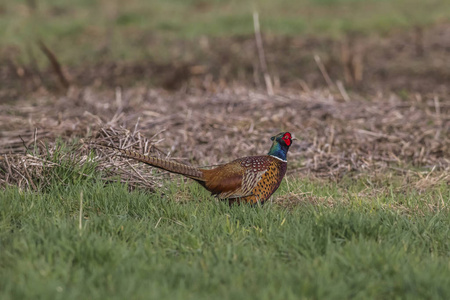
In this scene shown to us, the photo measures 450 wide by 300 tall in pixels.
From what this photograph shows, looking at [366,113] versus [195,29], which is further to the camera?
[195,29]

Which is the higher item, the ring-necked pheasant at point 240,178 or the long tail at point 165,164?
the long tail at point 165,164

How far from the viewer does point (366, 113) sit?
830cm

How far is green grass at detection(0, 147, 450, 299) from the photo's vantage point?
3471 mm

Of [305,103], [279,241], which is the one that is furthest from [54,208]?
[305,103]

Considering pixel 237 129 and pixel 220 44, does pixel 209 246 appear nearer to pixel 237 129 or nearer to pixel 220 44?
pixel 237 129

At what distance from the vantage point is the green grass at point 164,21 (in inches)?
518

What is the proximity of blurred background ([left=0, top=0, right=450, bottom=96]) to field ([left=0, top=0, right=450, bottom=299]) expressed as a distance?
0.06 m

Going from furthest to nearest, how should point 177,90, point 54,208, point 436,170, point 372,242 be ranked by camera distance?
point 177,90 → point 436,170 → point 54,208 → point 372,242

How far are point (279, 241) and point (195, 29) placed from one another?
34.5 feet

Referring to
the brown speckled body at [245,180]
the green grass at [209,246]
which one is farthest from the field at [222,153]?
the brown speckled body at [245,180]

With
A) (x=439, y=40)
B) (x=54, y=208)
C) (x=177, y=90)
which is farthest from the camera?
(x=439, y=40)

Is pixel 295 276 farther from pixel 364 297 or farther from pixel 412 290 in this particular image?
pixel 412 290

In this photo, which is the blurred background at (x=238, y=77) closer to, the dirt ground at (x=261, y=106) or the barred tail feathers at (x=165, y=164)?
the dirt ground at (x=261, y=106)

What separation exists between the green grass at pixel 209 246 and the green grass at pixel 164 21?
7.87 m
